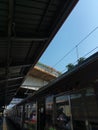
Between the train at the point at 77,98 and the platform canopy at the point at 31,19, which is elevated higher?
the platform canopy at the point at 31,19

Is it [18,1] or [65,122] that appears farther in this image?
[65,122]

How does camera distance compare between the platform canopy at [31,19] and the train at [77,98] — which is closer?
the train at [77,98]

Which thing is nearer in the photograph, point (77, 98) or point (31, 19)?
point (77, 98)

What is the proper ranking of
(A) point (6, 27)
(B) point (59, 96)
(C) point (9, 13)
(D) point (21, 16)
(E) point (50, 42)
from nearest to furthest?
(C) point (9, 13) < (D) point (21, 16) < (A) point (6, 27) < (B) point (59, 96) < (E) point (50, 42)

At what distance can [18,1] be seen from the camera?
10.0ft

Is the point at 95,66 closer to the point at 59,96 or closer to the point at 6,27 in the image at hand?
the point at 59,96

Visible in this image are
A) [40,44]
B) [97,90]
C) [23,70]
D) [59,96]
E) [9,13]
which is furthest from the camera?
[23,70]

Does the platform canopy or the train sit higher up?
the platform canopy

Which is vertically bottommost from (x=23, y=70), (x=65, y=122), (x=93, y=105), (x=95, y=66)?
(x=65, y=122)

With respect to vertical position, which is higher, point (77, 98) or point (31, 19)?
point (31, 19)

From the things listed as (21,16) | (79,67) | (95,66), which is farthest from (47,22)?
(95,66)

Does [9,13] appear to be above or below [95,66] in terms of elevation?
above

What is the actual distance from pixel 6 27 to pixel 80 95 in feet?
7.34

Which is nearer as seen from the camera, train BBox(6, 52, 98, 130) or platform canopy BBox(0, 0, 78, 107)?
train BBox(6, 52, 98, 130)
